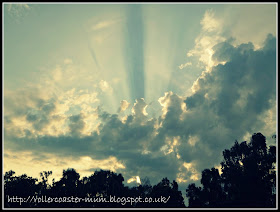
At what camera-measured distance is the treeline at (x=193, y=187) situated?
50.6 metres

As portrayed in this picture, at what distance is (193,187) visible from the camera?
2621 inches

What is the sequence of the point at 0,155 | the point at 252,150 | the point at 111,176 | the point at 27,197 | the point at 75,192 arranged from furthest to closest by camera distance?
the point at 111,176 → the point at 75,192 → the point at 27,197 → the point at 252,150 → the point at 0,155

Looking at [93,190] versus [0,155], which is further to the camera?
[93,190]

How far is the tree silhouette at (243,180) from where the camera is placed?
49.5 m

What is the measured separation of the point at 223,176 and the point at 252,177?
30.2 ft

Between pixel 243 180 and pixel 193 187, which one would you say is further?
pixel 193 187

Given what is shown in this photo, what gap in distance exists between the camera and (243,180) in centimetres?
5234

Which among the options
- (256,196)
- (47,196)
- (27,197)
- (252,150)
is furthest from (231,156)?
(27,197)

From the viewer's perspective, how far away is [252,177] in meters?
51.2

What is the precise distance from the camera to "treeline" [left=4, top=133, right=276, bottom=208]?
166 ft

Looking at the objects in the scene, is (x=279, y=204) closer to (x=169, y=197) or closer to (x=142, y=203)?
(x=169, y=197)

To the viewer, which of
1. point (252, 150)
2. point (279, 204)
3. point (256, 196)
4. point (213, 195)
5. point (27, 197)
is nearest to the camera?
point (279, 204)

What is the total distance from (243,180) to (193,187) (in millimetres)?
19384

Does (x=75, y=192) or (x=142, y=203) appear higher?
(x=75, y=192)
